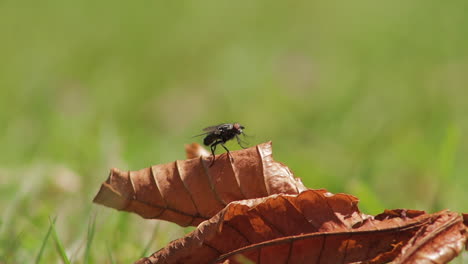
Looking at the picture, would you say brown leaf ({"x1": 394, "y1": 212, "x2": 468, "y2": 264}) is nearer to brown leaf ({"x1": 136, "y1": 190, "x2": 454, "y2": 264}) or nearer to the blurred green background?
brown leaf ({"x1": 136, "y1": 190, "x2": 454, "y2": 264})

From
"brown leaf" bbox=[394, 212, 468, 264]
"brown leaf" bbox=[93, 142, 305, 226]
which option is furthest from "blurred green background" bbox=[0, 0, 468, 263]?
"brown leaf" bbox=[394, 212, 468, 264]

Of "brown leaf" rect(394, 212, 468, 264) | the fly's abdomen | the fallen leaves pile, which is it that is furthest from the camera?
the fly's abdomen

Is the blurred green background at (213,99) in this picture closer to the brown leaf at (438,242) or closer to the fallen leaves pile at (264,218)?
the fallen leaves pile at (264,218)

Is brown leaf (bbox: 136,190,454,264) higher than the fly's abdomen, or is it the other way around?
the fly's abdomen

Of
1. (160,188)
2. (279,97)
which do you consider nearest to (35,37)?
(279,97)

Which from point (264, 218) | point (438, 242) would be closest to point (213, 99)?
point (264, 218)

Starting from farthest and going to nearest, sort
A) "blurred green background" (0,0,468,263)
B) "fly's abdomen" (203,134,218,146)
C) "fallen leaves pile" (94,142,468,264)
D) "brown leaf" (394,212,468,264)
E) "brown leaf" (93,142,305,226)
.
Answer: "blurred green background" (0,0,468,263), "fly's abdomen" (203,134,218,146), "brown leaf" (93,142,305,226), "fallen leaves pile" (94,142,468,264), "brown leaf" (394,212,468,264)
